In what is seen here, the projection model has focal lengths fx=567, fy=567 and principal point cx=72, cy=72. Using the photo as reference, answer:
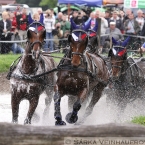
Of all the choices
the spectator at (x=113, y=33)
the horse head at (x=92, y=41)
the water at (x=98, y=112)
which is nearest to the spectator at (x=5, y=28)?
the spectator at (x=113, y=33)

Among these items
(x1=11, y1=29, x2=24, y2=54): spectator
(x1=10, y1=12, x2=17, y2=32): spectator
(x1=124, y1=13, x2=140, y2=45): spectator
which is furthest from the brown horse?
(x1=124, y1=13, x2=140, y2=45): spectator

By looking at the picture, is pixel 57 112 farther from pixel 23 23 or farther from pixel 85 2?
pixel 85 2

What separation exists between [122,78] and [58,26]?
29.1ft

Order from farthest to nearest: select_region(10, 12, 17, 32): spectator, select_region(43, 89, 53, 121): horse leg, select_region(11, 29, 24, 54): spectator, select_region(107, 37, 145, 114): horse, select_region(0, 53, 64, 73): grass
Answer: select_region(10, 12, 17, 32): spectator, select_region(11, 29, 24, 54): spectator, select_region(0, 53, 64, 73): grass, select_region(107, 37, 145, 114): horse, select_region(43, 89, 53, 121): horse leg

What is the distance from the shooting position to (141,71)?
38.9 feet

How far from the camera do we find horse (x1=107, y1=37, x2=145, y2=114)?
36.1ft

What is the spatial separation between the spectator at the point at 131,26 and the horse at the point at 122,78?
8.93 metres

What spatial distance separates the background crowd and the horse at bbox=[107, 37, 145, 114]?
227 inches

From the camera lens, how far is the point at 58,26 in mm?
19875

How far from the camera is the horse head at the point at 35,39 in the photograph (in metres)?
8.80

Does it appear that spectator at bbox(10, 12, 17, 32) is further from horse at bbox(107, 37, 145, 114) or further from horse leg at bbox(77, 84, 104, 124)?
horse leg at bbox(77, 84, 104, 124)

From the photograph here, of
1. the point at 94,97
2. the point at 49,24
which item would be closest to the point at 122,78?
the point at 94,97

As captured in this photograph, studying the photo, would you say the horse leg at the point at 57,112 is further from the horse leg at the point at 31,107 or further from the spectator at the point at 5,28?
the spectator at the point at 5,28

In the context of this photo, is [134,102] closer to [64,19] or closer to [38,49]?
[38,49]
